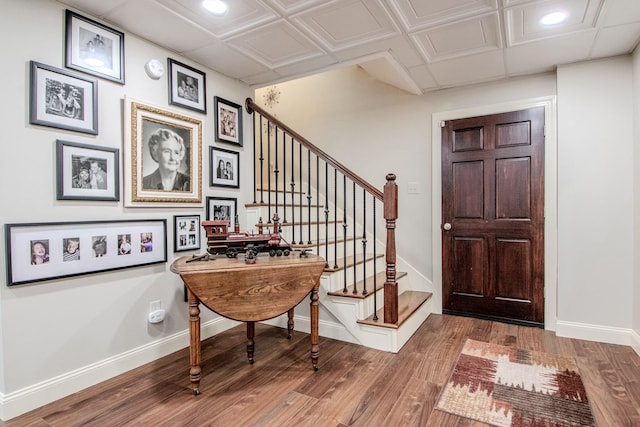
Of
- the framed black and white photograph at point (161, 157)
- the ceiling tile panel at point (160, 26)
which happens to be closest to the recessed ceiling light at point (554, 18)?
the ceiling tile panel at point (160, 26)

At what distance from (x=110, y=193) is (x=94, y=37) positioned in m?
0.94

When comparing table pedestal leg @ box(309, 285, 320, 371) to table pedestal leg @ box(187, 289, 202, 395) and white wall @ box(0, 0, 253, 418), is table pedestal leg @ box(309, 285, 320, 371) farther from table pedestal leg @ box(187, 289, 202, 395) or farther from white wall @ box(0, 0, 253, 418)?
white wall @ box(0, 0, 253, 418)

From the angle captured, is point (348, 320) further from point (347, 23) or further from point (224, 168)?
point (347, 23)

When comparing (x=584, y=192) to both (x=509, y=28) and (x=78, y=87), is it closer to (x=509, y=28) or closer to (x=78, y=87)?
(x=509, y=28)

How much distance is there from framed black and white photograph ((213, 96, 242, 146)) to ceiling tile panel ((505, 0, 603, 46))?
7.06ft

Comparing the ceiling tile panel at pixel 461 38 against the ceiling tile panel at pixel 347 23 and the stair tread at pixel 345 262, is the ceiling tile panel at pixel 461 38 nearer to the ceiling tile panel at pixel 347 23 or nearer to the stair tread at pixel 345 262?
the ceiling tile panel at pixel 347 23

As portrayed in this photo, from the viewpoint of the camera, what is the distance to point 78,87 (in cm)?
195

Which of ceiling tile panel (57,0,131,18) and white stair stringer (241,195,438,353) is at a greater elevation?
ceiling tile panel (57,0,131,18)

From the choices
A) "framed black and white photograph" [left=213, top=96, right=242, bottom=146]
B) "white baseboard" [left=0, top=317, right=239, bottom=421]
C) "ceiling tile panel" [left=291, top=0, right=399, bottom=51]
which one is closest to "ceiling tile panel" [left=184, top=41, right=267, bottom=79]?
"framed black and white photograph" [left=213, top=96, right=242, bottom=146]

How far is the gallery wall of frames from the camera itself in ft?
5.99

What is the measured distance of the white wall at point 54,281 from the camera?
171 cm

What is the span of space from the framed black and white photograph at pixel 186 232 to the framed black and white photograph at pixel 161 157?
0.11 metres

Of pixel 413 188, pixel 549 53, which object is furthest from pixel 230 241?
pixel 549 53

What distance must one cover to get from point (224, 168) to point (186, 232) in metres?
0.66
